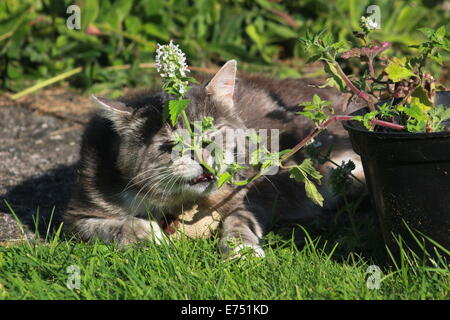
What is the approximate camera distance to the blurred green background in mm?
6250

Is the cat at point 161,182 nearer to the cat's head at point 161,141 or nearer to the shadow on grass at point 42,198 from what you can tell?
the cat's head at point 161,141

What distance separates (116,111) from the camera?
354 cm

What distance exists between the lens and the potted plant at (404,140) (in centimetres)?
275

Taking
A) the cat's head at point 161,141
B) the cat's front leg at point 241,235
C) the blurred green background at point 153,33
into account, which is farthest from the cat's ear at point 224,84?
the blurred green background at point 153,33

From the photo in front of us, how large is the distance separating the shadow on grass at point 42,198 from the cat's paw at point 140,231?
53 cm

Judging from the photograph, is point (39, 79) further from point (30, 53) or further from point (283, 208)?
point (283, 208)

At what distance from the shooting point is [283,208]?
4062 millimetres

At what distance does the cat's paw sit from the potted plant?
1.05 meters

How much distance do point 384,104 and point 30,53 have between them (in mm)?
4285

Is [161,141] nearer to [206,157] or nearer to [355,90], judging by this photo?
[206,157]

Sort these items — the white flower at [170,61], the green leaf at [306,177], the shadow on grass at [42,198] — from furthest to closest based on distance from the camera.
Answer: the shadow on grass at [42,198], the green leaf at [306,177], the white flower at [170,61]

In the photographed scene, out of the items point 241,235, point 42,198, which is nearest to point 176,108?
point 241,235
